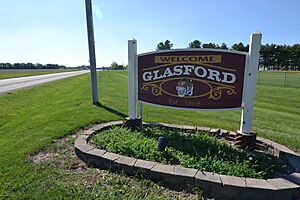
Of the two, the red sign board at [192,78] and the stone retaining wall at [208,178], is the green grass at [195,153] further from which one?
the red sign board at [192,78]

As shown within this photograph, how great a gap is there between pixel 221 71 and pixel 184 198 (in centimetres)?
230

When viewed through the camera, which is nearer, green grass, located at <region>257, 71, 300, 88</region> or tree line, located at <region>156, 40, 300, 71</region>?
green grass, located at <region>257, 71, 300, 88</region>

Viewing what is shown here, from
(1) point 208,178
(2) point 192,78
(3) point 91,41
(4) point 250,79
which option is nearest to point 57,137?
(2) point 192,78

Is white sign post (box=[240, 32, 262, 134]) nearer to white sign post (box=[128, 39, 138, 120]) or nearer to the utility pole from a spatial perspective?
white sign post (box=[128, 39, 138, 120])

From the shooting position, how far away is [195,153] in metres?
3.29

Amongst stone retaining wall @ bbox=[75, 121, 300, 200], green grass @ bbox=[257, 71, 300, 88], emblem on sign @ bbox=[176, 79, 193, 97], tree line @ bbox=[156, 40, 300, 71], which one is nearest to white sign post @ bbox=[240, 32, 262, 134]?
stone retaining wall @ bbox=[75, 121, 300, 200]

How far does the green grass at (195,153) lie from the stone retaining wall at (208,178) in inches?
8.1

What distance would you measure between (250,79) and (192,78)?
1013mm

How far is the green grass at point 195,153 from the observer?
112 inches

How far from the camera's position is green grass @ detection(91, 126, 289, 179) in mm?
2838

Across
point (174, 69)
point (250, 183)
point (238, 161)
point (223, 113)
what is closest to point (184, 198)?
point (250, 183)

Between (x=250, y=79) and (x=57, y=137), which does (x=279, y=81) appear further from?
(x=57, y=137)

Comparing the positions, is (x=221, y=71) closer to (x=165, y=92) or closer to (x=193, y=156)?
(x=165, y=92)

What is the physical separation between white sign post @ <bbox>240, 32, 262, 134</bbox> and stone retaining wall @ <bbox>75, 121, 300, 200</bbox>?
0.76 metres
